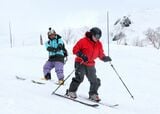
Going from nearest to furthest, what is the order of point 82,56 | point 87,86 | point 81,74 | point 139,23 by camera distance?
point 82,56 → point 81,74 → point 87,86 → point 139,23

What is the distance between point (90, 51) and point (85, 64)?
32 centimetres

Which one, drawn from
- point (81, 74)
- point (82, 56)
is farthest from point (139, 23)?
point (82, 56)

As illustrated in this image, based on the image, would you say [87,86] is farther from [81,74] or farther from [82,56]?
[82,56]

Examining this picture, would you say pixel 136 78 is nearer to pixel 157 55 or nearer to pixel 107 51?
pixel 157 55

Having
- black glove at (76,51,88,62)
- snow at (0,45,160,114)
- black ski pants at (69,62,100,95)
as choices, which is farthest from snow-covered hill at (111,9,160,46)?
black glove at (76,51,88,62)

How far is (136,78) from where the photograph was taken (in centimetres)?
1586

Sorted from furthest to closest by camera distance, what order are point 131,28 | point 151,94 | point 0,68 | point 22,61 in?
→ point 131,28, point 22,61, point 0,68, point 151,94

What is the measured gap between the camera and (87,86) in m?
13.0

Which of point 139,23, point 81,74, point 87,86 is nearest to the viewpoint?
point 81,74

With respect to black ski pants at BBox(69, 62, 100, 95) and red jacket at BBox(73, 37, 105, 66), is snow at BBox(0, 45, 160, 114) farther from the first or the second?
red jacket at BBox(73, 37, 105, 66)

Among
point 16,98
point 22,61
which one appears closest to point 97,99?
point 16,98

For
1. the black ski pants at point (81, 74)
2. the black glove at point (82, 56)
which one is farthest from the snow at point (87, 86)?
the black glove at point (82, 56)

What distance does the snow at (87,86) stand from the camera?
823 centimetres

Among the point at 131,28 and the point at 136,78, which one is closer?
the point at 136,78
